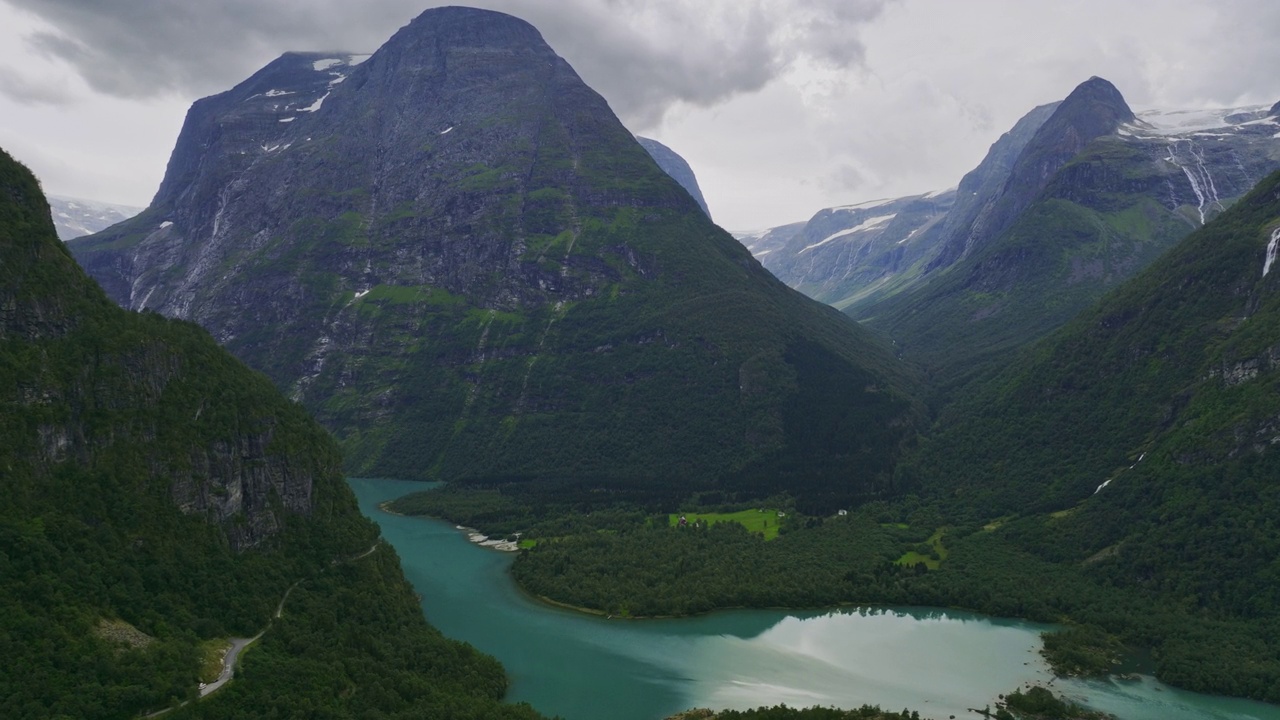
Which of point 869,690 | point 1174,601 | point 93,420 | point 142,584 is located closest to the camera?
point 142,584

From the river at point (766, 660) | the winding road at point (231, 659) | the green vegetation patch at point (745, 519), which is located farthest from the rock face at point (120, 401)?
the green vegetation patch at point (745, 519)

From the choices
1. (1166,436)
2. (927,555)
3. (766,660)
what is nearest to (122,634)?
(766,660)

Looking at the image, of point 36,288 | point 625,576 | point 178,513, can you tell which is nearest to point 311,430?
point 178,513

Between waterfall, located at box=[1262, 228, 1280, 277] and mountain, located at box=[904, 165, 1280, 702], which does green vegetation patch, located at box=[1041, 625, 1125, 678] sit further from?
waterfall, located at box=[1262, 228, 1280, 277]

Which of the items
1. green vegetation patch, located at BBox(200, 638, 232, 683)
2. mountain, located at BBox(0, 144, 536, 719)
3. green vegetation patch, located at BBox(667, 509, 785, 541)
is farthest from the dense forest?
green vegetation patch, located at BBox(200, 638, 232, 683)

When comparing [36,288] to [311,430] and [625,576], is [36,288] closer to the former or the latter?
[311,430]
